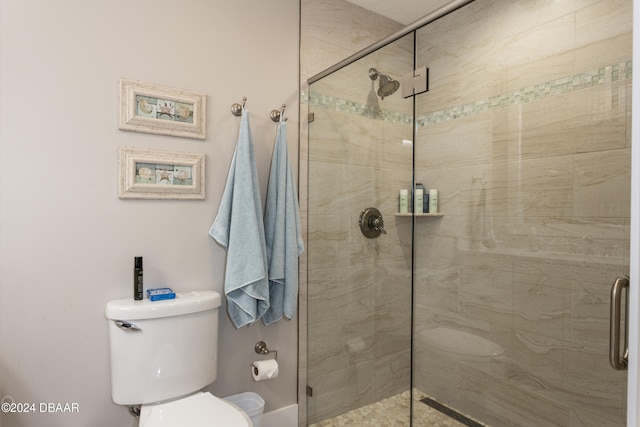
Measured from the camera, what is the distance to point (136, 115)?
1560 mm

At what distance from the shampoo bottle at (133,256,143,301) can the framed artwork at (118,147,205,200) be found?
0.88ft

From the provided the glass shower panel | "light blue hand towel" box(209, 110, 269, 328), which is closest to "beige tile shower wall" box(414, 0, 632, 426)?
the glass shower panel

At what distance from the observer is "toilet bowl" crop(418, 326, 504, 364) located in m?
1.56

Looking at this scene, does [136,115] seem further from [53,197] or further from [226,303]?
[226,303]

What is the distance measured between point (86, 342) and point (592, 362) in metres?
1.81

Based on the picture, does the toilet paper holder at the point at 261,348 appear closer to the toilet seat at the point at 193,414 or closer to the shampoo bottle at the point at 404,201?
the toilet seat at the point at 193,414

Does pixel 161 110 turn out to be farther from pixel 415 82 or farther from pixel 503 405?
pixel 503 405

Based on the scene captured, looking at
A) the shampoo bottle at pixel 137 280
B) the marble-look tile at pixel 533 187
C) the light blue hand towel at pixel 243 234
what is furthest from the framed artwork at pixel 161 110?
the marble-look tile at pixel 533 187

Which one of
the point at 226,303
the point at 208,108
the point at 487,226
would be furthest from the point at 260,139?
the point at 487,226

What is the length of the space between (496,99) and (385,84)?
49cm

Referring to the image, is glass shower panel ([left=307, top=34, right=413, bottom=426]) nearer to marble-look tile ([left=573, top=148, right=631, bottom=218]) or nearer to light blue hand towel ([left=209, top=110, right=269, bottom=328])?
light blue hand towel ([left=209, top=110, right=269, bottom=328])

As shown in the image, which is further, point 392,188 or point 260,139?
point 260,139

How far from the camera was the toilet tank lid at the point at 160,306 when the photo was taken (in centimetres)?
142

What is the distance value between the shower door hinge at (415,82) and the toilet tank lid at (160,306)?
47.3 inches
